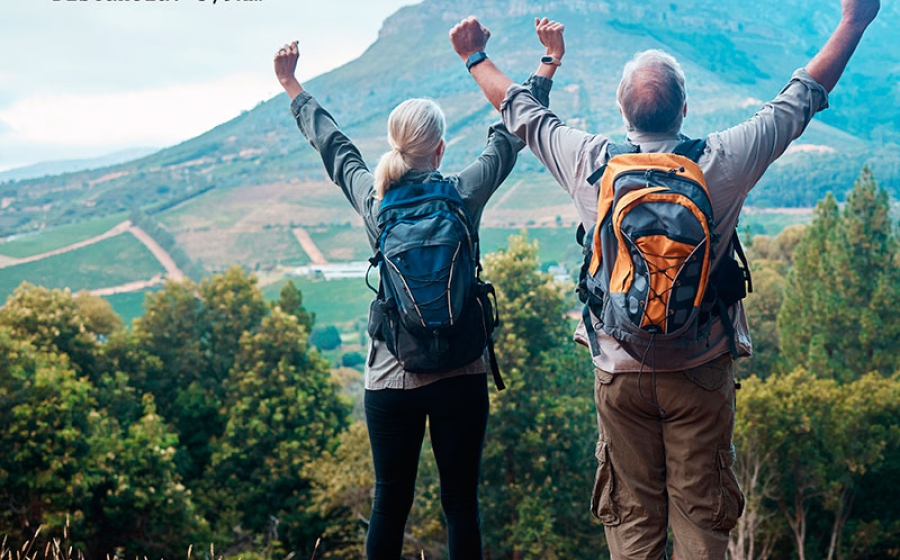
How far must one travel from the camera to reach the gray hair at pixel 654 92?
2.39m

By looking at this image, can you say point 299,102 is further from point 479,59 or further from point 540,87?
point 540,87

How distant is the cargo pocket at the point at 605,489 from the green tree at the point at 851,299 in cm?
2214

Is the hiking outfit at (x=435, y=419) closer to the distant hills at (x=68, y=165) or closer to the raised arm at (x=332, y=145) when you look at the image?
the raised arm at (x=332, y=145)

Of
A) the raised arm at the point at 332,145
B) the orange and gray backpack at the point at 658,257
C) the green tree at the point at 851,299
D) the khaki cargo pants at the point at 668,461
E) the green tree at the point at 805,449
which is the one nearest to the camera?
the orange and gray backpack at the point at 658,257

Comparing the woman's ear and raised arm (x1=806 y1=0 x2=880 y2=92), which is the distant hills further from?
raised arm (x1=806 y1=0 x2=880 y2=92)

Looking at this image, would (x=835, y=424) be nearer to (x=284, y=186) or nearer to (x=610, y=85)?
(x=284, y=186)

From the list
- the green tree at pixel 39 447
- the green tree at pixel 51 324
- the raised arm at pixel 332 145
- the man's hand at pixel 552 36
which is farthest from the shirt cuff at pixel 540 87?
the green tree at pixel 51 324

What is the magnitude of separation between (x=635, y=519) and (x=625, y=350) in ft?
1.76

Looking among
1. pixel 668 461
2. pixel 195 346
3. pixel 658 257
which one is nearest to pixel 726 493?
pixel 668 461

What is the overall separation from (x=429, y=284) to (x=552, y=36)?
3.38ft

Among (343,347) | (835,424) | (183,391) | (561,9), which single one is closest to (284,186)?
(343,347)

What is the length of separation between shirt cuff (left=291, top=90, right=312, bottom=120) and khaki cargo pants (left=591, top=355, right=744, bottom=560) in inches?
58.3

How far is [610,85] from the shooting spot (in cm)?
15250

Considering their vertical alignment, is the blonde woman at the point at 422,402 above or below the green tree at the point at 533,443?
above
